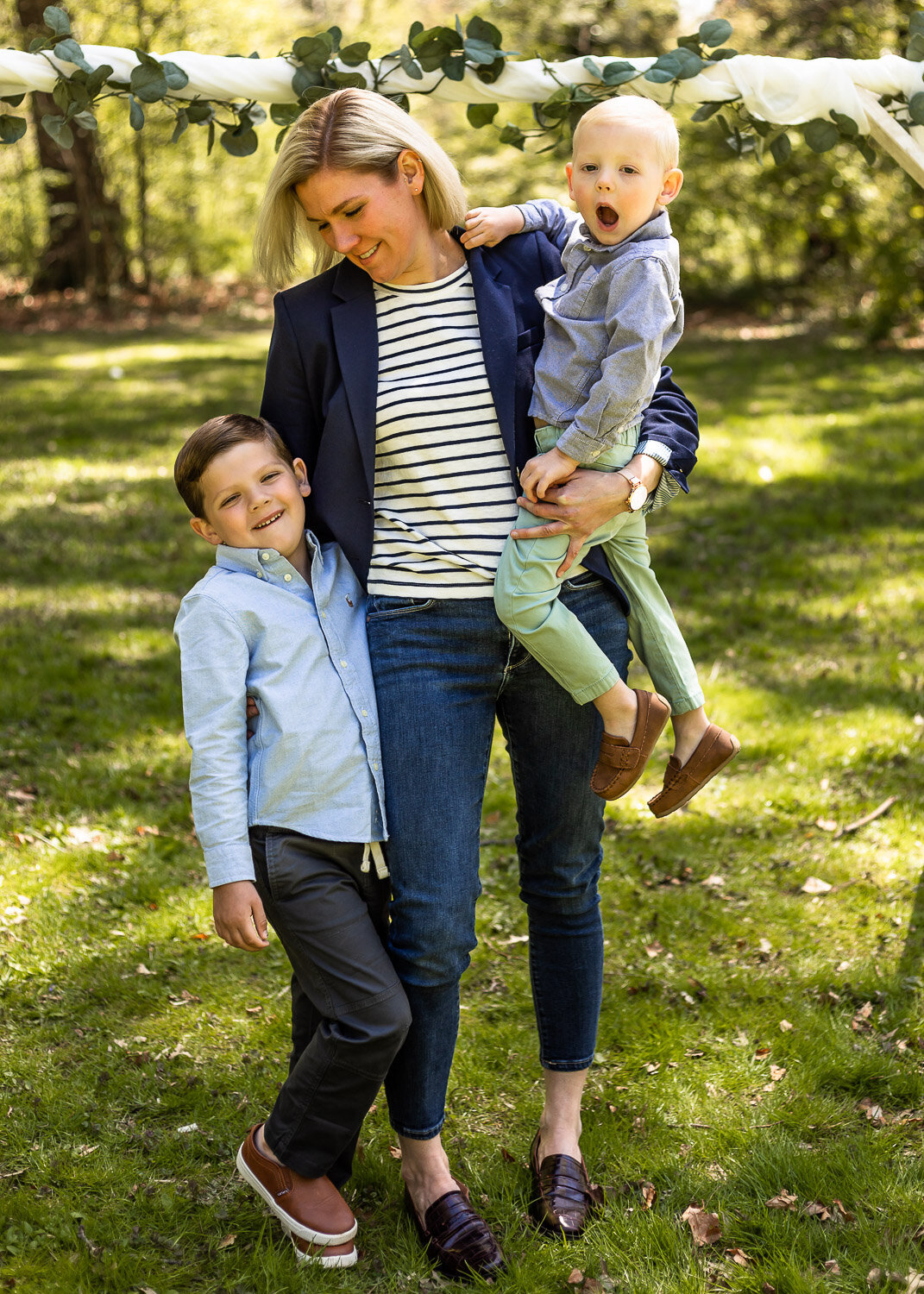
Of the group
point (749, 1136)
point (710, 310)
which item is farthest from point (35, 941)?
point (710, 310)

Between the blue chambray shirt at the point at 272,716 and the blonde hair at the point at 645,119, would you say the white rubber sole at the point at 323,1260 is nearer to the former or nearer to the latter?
the blue chambray shirt at the point at 272,716

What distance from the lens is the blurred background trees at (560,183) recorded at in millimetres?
13414

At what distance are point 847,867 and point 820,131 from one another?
2.38m

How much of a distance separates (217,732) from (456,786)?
0.49 metres

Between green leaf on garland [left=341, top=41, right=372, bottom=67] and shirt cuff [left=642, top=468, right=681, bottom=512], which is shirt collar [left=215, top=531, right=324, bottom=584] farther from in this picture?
green leaf on garland [left=341, top=41, right=372, bottom=67]

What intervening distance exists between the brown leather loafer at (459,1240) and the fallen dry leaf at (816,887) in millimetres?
1848

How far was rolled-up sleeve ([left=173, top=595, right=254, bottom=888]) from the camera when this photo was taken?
7.73 ft

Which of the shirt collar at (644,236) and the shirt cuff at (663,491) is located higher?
the shirt collar at (644,236)

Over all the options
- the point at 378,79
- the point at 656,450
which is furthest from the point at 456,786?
the point at 378,79

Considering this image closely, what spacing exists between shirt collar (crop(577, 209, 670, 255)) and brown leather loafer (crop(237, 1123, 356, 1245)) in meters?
2.04

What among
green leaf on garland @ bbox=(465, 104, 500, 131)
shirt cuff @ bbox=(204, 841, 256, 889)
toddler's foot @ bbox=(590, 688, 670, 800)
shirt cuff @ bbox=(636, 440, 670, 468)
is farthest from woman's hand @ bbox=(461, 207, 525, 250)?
shirt cuff @ bbox=(204, 841, 256, 889)

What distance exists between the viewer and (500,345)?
2477 millimetres

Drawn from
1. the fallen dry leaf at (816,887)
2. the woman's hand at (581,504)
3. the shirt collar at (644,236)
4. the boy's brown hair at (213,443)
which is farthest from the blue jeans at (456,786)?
the fallen dry leaf at (816,887)

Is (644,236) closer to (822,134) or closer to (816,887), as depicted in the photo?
(822,134)
